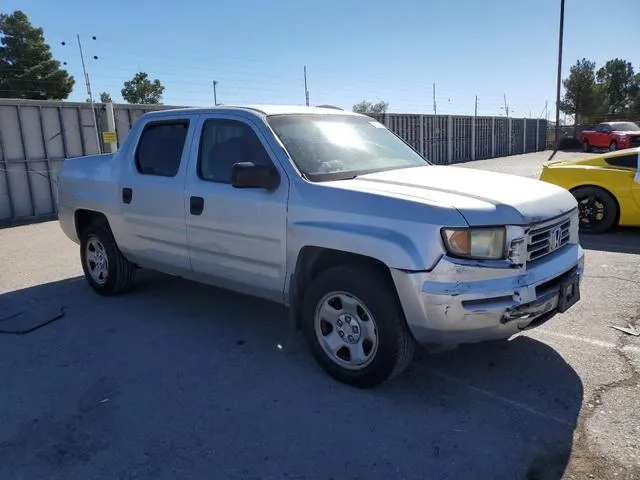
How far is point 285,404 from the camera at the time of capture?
3.25m

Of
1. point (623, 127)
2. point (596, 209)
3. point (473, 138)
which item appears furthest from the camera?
point (473, 138)

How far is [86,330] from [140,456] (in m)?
2.20

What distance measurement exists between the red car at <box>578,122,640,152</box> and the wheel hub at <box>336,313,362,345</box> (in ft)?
92.5

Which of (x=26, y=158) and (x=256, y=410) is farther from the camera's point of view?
(x=26, y=158)

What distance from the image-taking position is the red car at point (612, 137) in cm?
2680

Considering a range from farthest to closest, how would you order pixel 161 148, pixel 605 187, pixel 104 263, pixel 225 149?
pixel 605 187, pixel 104 263, pixel 161 148, pixel 225 149

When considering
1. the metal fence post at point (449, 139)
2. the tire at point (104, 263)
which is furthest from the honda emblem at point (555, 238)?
the metal fence post at point (449, 139)

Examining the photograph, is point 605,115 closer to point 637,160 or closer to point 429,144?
point 429,144

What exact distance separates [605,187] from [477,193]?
5.60 m

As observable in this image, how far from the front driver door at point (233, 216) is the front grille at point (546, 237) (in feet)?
5.27

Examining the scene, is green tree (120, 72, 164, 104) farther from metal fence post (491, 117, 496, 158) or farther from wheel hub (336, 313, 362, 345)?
wheel hub (336, 313, 362, 345)

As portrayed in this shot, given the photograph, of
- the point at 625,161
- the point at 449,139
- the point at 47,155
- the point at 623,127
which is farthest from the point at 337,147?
the point at 623,127

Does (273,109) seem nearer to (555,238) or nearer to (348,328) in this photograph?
(348,328)

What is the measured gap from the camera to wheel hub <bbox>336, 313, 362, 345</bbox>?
11.1 feet
